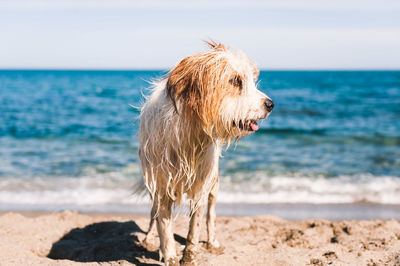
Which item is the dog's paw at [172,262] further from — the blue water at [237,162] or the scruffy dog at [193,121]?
the blue water at [237,162]

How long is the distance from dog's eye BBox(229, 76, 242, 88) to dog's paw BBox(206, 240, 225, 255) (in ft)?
7.12

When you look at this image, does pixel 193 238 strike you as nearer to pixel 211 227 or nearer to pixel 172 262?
pixel 172 262

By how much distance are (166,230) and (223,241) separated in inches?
57.0

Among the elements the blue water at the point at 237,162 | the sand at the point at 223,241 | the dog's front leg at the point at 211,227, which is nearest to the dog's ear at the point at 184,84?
the blue water at the point at 237,162

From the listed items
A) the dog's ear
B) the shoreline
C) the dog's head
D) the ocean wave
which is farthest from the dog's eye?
the ocean wave

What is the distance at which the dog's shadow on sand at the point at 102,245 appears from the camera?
432 centimetres

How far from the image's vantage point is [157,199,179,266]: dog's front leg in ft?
11.6

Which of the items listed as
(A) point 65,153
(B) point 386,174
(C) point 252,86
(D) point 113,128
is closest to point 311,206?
(B) point 386,174

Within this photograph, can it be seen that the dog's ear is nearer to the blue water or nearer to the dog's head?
the dog's head

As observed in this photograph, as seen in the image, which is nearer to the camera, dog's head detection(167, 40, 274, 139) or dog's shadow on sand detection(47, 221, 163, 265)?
dog's head detection(167, 40, 274, 139)

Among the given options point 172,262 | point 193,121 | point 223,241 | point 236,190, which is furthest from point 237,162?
point 193,121

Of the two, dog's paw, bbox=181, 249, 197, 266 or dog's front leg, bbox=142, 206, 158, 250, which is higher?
dog's paw, bbox=181, 249, 197, 266

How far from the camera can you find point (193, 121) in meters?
3.02

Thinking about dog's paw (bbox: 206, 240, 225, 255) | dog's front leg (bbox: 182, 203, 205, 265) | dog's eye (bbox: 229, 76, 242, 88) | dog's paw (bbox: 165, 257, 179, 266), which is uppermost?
dog's eye (bbox: 229, 76, 242, 88)
